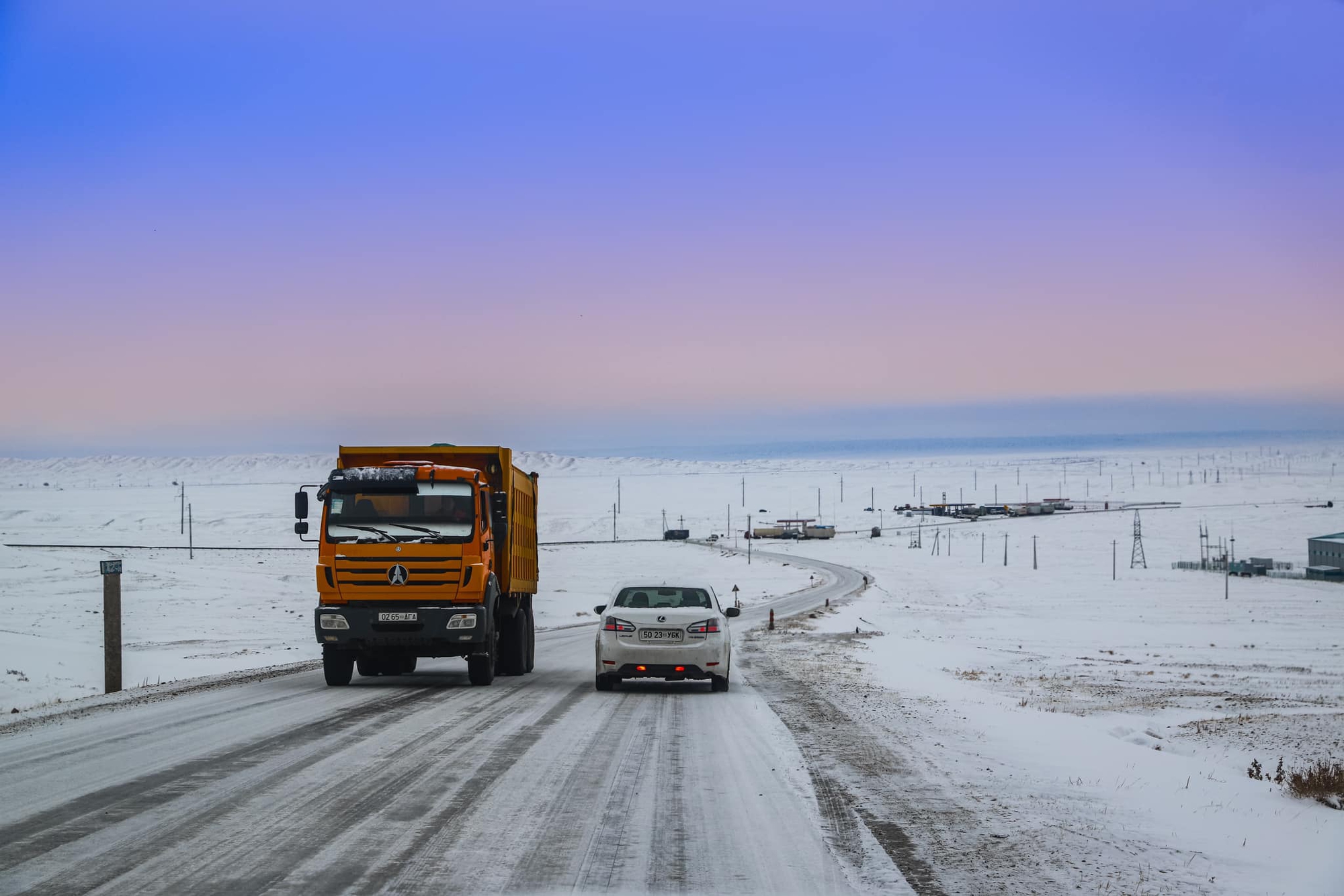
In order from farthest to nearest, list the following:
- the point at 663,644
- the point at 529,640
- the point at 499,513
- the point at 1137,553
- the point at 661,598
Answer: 1. the point at 1137,553
2. the point at 529,640
3. the point at 499,513
4. the point at 661,598
5. the point at 663,644

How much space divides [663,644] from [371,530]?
4.70m

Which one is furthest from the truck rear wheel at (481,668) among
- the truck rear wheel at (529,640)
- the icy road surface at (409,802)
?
the icy road surface at (409,802)

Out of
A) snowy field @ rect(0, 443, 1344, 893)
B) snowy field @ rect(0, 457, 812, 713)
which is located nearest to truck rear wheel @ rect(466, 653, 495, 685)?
snowy field @ rect(0, 443, 1344, 893)

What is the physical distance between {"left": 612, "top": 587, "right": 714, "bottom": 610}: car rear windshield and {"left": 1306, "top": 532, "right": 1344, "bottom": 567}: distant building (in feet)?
300

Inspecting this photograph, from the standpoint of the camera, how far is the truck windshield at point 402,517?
18.1m

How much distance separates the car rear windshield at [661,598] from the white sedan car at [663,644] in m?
0.43

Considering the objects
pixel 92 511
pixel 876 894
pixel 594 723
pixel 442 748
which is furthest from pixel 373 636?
pixel 92 511

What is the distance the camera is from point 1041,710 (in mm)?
17844

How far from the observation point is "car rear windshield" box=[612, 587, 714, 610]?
749 inches

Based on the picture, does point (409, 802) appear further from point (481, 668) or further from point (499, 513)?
point (499, 513)

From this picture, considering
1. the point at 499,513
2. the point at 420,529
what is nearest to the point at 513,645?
the point at 499,513

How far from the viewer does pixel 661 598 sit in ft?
63.3

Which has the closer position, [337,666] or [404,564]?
[404,564]

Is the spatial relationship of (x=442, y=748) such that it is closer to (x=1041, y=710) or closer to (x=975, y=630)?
(x=1041, y=710)
